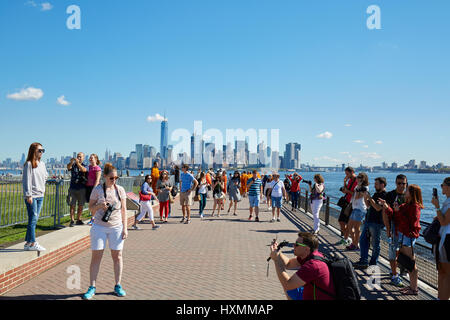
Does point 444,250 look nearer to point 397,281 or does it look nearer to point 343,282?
point 397,281

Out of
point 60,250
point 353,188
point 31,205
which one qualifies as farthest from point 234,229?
point 31,205

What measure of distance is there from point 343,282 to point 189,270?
3.68m

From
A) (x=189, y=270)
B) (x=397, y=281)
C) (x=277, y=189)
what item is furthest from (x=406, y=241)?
(x=277, y=189)

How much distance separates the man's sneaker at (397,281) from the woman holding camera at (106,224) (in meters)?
4.23

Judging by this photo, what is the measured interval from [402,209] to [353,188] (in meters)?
2.82

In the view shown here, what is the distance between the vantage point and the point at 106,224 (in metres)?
4.78

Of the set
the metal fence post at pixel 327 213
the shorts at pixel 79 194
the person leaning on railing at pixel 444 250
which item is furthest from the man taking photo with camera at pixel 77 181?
the metal fence post at pixel 327 213

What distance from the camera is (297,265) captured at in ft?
11.8

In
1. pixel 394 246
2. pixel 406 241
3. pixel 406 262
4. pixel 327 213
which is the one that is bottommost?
pixel 327 213

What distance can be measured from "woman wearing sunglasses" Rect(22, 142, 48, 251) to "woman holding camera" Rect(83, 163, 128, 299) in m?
1.37

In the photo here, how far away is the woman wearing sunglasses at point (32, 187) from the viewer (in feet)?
17.9

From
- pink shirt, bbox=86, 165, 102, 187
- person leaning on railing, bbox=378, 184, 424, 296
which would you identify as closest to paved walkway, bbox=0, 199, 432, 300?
person leaning on railing, bbox=378, 184, 424, 296

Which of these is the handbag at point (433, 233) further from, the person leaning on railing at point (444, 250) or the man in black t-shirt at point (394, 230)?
the man in black t-shirt at point (394, 230)
